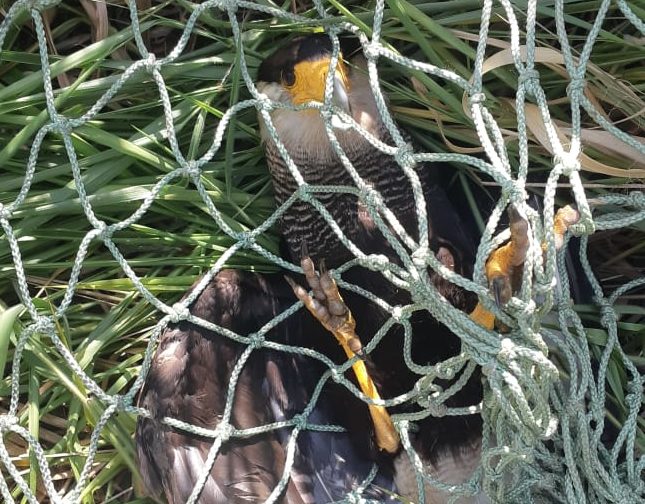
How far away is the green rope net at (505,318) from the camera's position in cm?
158

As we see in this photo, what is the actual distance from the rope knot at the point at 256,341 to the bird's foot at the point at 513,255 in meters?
0.61

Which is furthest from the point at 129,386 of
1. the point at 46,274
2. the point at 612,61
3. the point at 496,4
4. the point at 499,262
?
the point at 612,61

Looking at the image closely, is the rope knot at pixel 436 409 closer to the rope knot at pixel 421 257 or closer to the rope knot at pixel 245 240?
the rope knot at pixel 421 257

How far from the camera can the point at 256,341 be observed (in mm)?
2080

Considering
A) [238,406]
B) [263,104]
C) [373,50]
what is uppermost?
[373,50]

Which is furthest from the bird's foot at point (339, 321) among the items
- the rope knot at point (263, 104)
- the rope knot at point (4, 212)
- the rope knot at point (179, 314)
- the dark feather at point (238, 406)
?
the rope knot at point (4, 212)

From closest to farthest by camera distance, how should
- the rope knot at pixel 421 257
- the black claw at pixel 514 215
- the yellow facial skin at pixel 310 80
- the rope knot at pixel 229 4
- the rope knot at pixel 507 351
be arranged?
1. the rope knot at pixel 507 351
2. the rope knot at pixel 421 257
3. the black claw at pixel 514 215
4. the rope knot at pixel 229 4
5. the yellow facial skin at pixel 310 80

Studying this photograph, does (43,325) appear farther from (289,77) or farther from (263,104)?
(289,77)

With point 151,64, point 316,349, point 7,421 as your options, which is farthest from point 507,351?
point 7,421

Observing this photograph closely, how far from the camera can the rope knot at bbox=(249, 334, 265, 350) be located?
2.08m

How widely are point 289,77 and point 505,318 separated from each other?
2.98 ft

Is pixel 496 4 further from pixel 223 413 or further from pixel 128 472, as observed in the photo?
pixel 128 472

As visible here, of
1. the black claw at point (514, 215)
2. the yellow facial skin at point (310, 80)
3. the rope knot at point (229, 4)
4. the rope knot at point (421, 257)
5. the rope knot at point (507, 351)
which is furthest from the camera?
the yellow facial skin at point (310, 80)

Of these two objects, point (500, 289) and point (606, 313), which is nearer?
point (500, 289)
